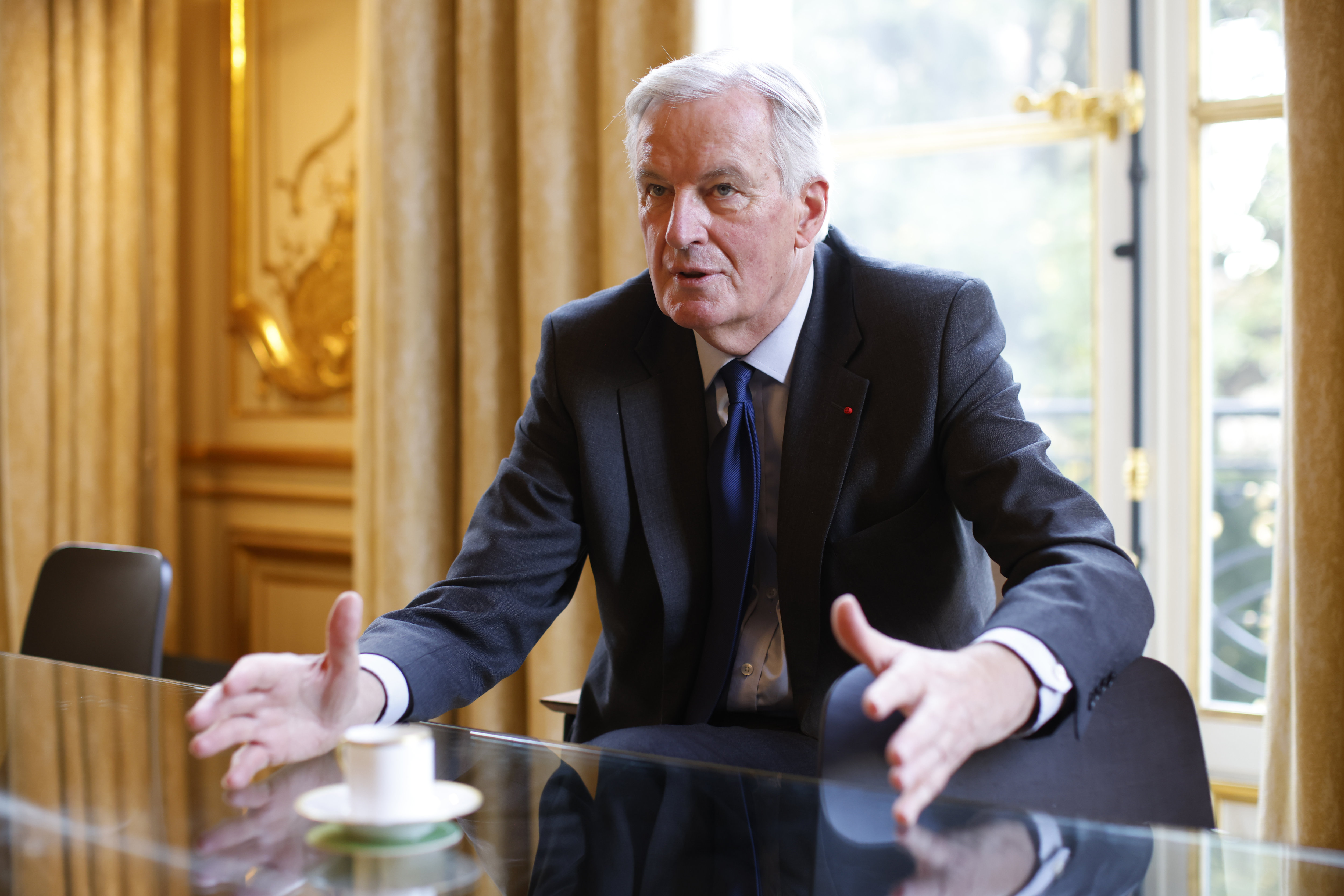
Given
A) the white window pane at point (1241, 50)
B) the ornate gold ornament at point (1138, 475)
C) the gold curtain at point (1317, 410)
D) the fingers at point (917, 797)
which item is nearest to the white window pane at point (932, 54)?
the white window pane at point (1241, 50)

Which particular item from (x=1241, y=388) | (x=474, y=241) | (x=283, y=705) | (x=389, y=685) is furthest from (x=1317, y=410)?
(x=474, y=241)

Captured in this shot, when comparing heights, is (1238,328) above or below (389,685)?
above

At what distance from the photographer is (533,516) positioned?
62.3 inches

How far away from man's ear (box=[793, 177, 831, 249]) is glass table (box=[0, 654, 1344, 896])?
865mm

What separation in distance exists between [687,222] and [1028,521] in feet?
1.91

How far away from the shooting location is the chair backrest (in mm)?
1789

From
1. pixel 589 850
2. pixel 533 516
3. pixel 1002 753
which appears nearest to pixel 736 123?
pixel 533 516

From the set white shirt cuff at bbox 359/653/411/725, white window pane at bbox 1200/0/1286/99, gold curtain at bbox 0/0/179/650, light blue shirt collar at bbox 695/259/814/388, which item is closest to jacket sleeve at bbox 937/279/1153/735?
light blue shirt collar at bbox 695/259/814/388

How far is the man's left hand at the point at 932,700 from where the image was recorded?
33.6 inches

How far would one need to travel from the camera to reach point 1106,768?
3.38ft

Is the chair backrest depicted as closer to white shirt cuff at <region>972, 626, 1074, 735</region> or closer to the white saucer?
the white saucer

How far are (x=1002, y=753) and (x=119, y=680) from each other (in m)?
1.04

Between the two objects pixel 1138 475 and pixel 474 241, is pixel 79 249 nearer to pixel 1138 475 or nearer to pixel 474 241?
pixel 474 241

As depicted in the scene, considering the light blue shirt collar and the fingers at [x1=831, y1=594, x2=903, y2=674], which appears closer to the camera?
the fingers at [x1=831, y1=594, x2=903, y2=674]
